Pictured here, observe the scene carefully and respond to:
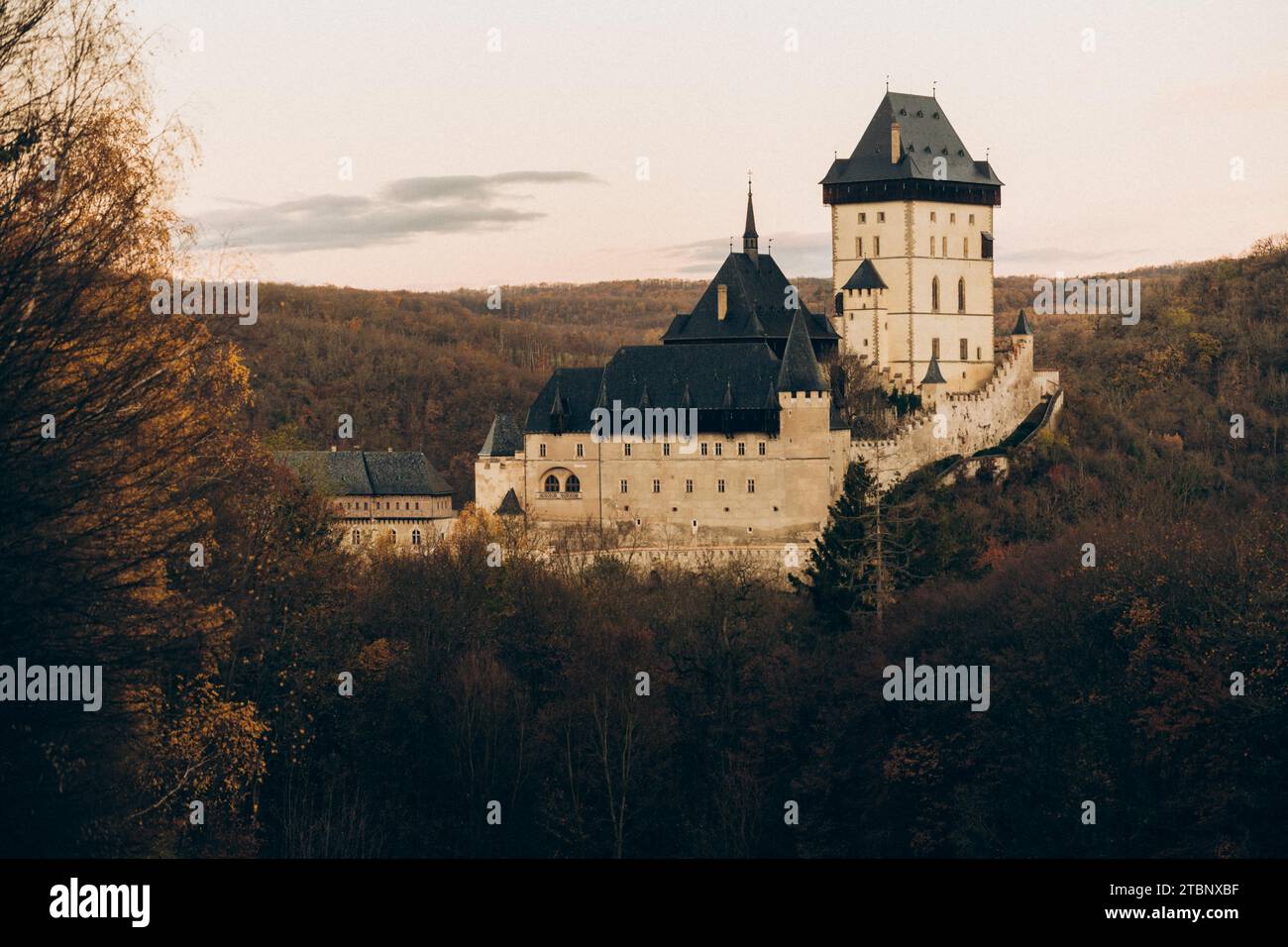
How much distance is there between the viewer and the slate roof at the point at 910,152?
83000mm

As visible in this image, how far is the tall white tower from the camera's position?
267ft

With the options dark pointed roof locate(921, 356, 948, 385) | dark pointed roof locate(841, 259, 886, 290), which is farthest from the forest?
dark pointed roof locate(841, 259, 886, 290)

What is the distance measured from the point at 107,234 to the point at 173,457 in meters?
2.64

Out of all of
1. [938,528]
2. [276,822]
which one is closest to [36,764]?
[276,822]

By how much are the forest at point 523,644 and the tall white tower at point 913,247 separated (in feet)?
21.1

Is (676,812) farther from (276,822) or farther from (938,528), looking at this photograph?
(938,528)

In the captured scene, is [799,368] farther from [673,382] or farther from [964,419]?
[964,419]

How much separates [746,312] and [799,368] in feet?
23.5

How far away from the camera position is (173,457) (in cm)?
2070
